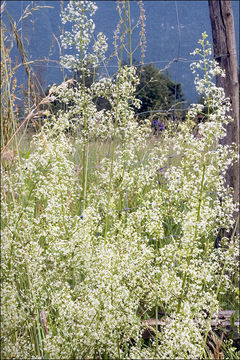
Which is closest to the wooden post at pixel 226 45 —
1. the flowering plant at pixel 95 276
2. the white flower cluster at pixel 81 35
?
the white flower cluster at pixel 81 35

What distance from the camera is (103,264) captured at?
184 centimetres

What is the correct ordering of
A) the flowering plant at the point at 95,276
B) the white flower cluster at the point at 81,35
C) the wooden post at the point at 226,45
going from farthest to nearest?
the wooden post at the point at 226,45 < the white flower cluster at the point at 81,35 < the flowering plant at the point at 95,276

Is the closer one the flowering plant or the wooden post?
the flowering plant

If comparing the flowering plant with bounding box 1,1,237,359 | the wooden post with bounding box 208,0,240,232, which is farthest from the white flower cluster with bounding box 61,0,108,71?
the wooden post with bounding box 208,0,240,232

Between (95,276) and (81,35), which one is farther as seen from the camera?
(81,35)

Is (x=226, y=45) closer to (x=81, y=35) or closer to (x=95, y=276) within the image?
(x=81, y=35)

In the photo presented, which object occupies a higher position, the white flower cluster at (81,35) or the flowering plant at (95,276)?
the white flower cluster at (81,35)

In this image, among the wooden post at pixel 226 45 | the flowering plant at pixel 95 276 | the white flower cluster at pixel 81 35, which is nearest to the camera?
the flowering plant at pixel 95 276

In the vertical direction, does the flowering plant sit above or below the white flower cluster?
below

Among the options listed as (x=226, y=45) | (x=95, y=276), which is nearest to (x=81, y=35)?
(x=95, y=276)

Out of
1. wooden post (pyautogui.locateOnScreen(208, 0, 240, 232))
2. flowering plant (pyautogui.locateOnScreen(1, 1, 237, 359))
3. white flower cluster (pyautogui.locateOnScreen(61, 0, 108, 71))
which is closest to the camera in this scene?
flowering plant (pyautogui.locateOnScreen(1, 1, 237, 359))

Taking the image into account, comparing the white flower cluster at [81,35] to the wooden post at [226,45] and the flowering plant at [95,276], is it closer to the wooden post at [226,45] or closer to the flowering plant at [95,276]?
the flowering plant at [95,276]

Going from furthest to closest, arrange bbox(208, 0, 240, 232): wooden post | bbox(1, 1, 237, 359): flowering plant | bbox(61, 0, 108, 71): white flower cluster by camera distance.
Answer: bbox(208, 0, 240, 232): wooden post, bbox(61, 0, 108, 71): white flower cluster, bbox(1, 1, 237, 359): flowering plant

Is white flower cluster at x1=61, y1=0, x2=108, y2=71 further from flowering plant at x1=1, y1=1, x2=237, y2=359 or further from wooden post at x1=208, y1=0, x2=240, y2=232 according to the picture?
wooden post at x1=208, y1=0, x2=240, y2=232
